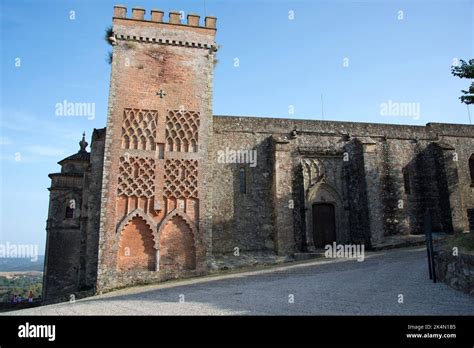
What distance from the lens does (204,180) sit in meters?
16.4

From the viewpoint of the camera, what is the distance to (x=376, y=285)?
954cm

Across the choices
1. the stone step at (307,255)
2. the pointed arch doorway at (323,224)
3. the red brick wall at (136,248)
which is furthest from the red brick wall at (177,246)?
the pointed arch doorway at (323,224)

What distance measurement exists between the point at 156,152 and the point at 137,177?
140 centimetres

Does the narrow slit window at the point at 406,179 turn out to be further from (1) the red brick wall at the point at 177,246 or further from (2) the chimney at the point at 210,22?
(2) the chimney at the point at 210,22

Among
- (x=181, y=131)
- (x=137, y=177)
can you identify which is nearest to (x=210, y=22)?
(x=181, y=131)

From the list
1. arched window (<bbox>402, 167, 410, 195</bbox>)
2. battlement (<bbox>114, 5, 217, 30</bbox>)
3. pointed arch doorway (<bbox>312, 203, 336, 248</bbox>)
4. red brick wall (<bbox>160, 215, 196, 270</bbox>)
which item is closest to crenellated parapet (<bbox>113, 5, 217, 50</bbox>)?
battlement (<bbox>114, 5, 217, 30</bbox>)

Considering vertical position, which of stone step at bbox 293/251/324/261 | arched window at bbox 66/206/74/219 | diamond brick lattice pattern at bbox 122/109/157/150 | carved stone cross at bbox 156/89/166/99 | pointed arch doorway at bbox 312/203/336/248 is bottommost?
stone step at bbox 293/251/324/261

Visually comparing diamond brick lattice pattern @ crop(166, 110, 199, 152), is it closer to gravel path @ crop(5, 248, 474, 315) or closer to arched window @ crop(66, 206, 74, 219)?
gravel path @ crop(5, 248, 474, 315)

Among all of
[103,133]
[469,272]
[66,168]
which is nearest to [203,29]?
[103,133]

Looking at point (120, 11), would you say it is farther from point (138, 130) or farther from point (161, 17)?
point (138, 130)

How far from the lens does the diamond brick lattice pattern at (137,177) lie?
15523mm

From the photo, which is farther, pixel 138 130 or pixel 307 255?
pixel 307 255

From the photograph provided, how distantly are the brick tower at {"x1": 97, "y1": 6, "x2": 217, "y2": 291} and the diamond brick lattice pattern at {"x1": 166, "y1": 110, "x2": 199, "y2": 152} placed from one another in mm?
46

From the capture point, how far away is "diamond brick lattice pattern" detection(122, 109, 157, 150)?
16031mm
